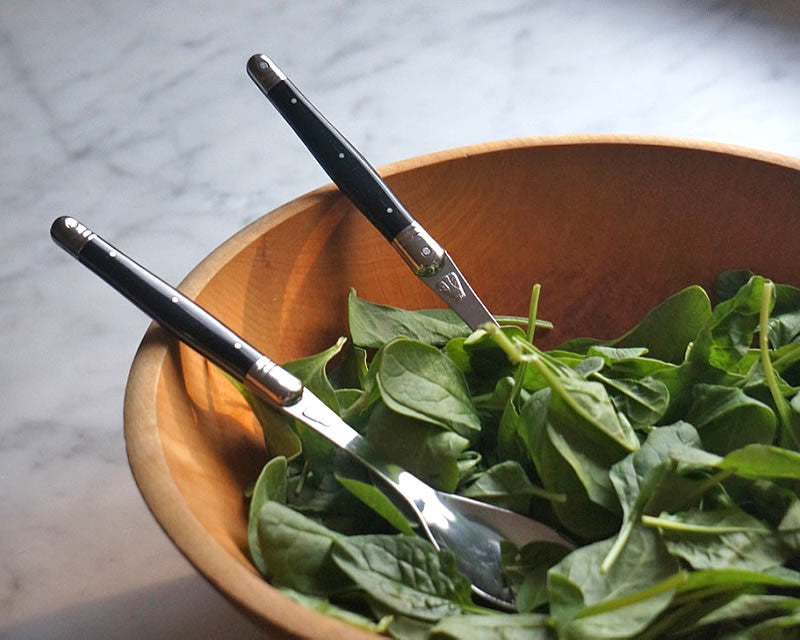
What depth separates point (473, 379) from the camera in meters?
0.67

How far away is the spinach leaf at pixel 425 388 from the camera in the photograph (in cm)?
59

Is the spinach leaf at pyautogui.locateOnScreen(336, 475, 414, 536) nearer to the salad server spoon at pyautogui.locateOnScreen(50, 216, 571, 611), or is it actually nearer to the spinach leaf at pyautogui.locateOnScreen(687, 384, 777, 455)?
the salad server spoon at pyautogui.locateOnScreen(50, 216, 571, 611)

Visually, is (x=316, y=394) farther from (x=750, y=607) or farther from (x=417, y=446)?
(x=750, y=607)

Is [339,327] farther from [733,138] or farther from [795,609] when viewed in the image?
[733,138]

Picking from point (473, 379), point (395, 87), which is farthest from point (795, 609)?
point (395, 87)

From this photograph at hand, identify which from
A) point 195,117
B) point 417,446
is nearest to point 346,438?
point 417,446

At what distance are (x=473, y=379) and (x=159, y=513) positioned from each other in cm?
24

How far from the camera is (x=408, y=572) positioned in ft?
1.75

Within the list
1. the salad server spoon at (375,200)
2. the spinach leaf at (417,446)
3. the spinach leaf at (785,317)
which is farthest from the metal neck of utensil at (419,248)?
the spinach leaf at (785,317)

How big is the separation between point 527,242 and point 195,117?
482 mm

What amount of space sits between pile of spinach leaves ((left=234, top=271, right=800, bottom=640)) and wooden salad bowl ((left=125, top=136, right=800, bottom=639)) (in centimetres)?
4

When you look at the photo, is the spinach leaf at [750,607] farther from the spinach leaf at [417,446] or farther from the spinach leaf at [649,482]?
the spinach leaf at [417,446]

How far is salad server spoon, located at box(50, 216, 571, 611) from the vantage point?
572 millimetres

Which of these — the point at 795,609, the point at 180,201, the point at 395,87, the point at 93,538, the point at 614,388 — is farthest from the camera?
the point at 395,87
